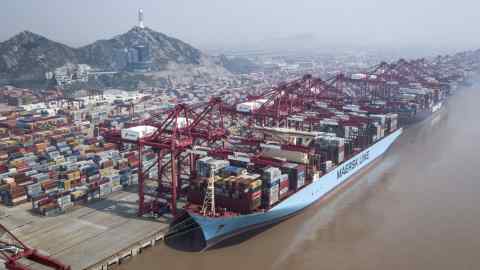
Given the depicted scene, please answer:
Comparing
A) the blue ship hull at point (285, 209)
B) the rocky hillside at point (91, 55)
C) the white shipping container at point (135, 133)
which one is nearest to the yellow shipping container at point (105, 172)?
the white shipping container at point (135, 133)

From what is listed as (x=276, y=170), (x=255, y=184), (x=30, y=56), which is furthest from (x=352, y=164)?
(x=30, y=56)

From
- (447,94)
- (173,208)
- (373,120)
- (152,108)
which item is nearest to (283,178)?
(173,208)

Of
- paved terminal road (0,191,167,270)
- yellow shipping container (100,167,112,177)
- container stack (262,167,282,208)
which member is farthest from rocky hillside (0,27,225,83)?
container stack (262,167,282,208)

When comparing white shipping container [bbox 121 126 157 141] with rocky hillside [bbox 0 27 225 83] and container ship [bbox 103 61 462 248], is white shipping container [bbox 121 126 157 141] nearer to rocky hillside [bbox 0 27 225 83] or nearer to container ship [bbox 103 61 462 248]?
container ship [bbox 103 61 462 248]

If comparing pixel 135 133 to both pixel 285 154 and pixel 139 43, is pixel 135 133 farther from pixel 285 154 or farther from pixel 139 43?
pixel 139 43

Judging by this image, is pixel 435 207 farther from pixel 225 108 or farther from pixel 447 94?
pixel 447 94

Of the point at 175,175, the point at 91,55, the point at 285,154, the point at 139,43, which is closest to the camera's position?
the point at 175,175
